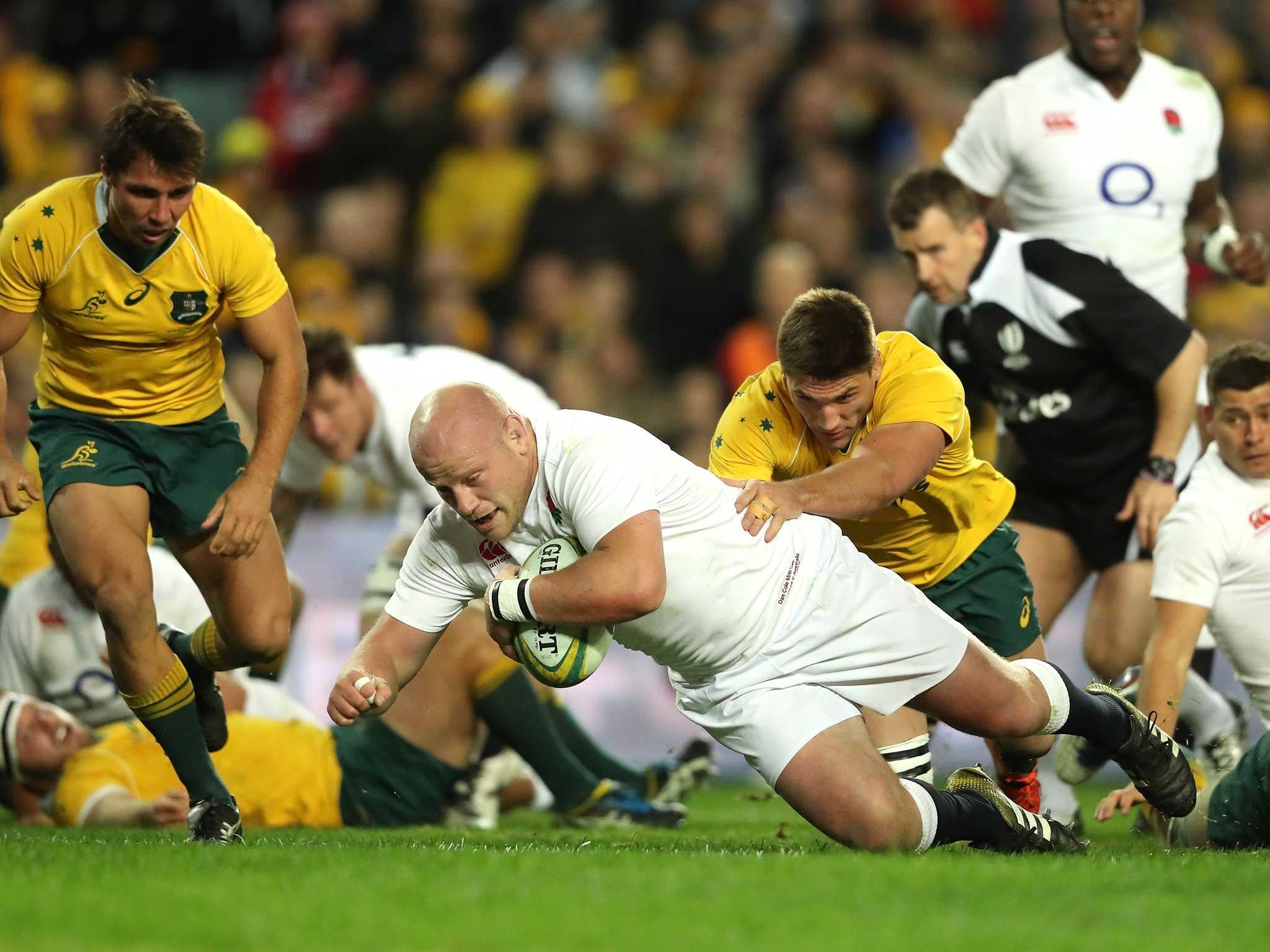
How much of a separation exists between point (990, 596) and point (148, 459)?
283cm

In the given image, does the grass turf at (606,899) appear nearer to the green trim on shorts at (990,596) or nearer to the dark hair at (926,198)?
the green trim on shorts at (990,596)

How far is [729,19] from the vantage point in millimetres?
13258

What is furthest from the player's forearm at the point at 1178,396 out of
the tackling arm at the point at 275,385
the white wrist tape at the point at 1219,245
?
the tackling arm at the point at 275,385

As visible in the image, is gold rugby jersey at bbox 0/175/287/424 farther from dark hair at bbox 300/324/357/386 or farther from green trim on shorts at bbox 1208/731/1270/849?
green trim on shorts at bbox 1208/731/1270/849

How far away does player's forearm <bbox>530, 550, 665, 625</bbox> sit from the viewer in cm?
459

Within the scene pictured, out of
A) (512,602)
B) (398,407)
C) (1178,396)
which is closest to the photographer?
(512,602)

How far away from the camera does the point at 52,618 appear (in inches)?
293

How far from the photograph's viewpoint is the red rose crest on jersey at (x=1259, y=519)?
5848mm

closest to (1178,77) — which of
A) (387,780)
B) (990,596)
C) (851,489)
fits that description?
(990,596)

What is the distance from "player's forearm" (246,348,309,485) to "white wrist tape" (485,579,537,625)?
4.44ft

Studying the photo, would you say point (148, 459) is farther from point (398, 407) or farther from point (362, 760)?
point (398, 407)

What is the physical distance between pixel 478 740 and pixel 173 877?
276 cm

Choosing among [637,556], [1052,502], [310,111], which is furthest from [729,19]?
[637,556]

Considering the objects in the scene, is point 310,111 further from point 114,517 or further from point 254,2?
point 114,517
